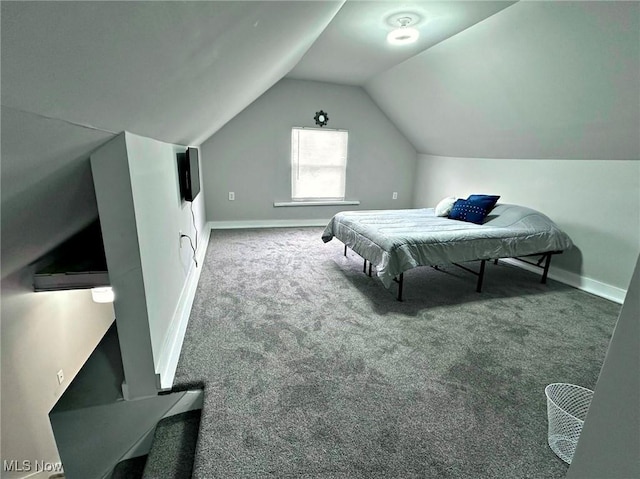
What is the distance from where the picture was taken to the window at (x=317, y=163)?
5125 mm

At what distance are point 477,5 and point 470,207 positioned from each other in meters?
1.94

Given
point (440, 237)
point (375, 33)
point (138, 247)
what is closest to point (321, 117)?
point (375, 33)

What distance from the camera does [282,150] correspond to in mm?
5035

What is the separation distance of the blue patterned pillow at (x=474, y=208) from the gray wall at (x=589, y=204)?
492mm

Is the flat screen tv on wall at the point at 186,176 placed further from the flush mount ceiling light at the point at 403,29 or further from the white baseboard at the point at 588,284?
the white baseboard at the point at 588,284

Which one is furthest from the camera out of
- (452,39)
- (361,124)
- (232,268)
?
(361,124)

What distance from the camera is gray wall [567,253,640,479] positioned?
0.56 m

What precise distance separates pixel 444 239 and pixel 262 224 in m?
3.23

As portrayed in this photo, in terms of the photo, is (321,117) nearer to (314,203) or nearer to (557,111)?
(314,203)

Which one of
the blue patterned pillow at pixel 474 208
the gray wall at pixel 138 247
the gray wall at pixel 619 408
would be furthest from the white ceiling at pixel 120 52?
the blue patterned pillow at pixel 474 208

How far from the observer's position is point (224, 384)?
172 centimetres

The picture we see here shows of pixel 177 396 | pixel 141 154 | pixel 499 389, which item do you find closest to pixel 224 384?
pixel 177 396

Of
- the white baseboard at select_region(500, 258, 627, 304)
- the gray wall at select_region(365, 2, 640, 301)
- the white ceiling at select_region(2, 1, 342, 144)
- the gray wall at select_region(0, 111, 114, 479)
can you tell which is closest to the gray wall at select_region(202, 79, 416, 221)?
the gray wall at select_region(365, 2, 640, 301)

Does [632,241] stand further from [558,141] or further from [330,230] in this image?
[330,230]
